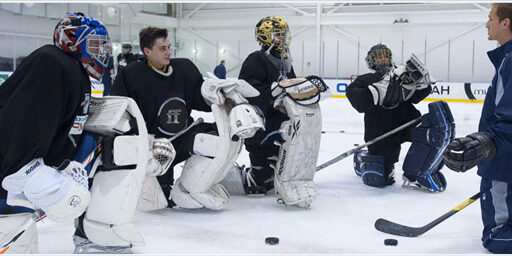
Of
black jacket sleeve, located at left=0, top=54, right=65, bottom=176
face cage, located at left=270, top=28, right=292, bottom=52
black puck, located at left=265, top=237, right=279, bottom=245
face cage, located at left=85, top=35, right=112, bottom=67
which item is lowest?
black puck, located at left=265, top=237, right=279, bottom=245

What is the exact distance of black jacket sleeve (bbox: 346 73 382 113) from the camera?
13.0 ft

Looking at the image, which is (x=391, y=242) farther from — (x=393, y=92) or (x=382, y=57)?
(x=382, y=57)

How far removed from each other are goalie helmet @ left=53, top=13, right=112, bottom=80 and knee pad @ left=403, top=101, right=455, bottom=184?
2283 millimetres

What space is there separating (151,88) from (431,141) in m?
1.81

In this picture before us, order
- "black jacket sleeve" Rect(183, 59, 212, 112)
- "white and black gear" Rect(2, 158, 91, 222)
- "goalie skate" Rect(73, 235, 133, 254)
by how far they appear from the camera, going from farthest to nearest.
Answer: "black jacket sleeve" Rect(183, 59, 212, 112) < "goalie skate" Rect(73, 235, 133, 254) < "white and black gear" Rect(2, 158, 91, 222)

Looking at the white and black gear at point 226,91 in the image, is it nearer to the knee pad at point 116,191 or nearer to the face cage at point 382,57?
the knee pad at point 116,191

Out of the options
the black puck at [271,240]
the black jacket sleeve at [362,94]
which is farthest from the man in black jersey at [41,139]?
the black jacket sleeve at [362,94]

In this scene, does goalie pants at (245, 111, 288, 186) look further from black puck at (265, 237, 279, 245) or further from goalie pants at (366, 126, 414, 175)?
black puck at (265, 237, 279, 245)

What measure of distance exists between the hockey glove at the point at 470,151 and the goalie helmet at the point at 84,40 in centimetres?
137

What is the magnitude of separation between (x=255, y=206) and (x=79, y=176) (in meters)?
1.58

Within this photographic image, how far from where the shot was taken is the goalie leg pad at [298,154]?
3.31 meters

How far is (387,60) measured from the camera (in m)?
4.13

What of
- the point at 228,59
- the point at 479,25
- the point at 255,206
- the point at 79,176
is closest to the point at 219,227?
the point at 255,206

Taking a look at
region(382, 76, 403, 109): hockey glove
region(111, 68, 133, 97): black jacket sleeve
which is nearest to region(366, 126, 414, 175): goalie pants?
region(382, 76, 403, 109): hockey glove
